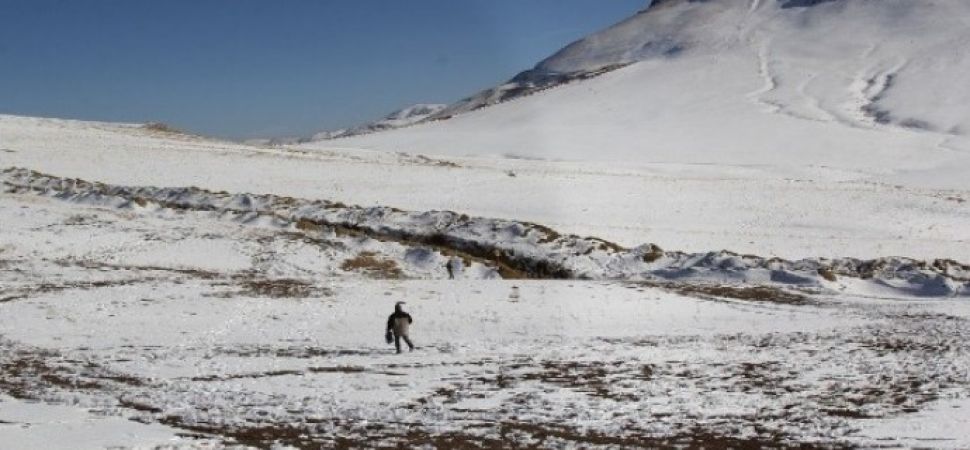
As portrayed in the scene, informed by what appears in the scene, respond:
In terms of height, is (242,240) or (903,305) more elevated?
(242,240)

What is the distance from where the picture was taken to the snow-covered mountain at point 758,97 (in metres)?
91.9

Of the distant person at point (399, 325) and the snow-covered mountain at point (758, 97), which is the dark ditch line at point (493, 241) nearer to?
the distant person at point (399, 325)

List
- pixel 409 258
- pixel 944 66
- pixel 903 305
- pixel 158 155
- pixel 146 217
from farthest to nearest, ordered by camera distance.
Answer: pixel 944 66 < pixel 158 155 < pixel 146 217 < pixel 409 258 < pixel 903 305

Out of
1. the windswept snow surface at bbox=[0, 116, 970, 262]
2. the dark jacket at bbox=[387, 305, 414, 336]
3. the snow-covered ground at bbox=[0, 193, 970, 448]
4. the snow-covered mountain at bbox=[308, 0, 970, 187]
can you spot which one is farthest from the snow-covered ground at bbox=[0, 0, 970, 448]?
the snow-covered mountain at bbox=[308, 0, 970, 187]

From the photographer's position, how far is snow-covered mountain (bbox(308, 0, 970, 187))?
9188cm

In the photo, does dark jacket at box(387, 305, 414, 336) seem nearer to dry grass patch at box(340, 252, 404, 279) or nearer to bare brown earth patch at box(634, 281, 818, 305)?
bare brown earth patch at box(634, 281, 818, 305)

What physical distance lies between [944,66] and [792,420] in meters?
128

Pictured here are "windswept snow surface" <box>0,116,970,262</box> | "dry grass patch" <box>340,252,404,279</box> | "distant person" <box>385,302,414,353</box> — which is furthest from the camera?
"windswept snow surface" <box>0,116,970,262</box>

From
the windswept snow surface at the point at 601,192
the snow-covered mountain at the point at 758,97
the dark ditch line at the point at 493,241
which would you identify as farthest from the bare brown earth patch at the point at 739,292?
the snow-covered mountain at the point at 758,97

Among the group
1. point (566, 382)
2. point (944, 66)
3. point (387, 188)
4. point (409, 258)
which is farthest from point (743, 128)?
point (566, 382)

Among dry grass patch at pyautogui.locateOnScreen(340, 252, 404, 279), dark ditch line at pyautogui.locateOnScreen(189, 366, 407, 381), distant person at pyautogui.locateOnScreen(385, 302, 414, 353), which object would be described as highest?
dry grass patch at pyautogui.locateOnScreen(340, 252, 404, 279)

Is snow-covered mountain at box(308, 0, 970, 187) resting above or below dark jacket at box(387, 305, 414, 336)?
above

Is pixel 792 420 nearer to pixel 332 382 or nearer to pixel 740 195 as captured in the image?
pixel 332 382

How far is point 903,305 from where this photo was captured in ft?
105
